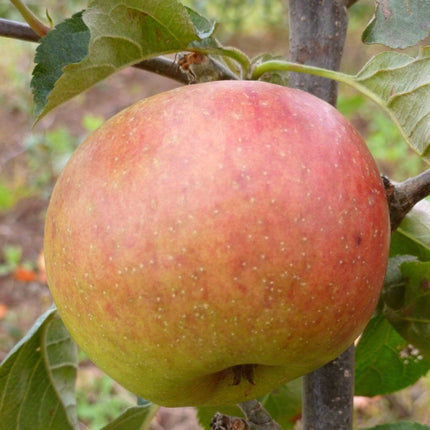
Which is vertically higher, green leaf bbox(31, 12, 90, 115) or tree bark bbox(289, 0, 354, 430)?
green leaf bbox(31, 12, 90, 115)

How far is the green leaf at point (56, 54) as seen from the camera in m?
0.71

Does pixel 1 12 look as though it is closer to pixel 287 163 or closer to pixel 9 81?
pixel 9 81

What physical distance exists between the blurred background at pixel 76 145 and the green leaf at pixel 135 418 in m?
0.74

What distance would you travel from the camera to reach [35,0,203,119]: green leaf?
67cm

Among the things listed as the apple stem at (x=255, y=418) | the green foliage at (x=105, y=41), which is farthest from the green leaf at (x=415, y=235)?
the green foliage at (x=105, y=41)

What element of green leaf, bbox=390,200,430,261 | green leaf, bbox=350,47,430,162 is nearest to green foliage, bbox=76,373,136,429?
green leaf, bbox=390,200,430,261

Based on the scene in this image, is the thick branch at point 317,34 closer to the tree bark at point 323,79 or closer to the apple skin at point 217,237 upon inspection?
the tree bark at point 323,79

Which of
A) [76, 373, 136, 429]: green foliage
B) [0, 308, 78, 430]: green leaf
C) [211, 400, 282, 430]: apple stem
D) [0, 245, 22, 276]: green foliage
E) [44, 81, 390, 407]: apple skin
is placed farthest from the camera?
[0, 245, 22, 276]: green foliage

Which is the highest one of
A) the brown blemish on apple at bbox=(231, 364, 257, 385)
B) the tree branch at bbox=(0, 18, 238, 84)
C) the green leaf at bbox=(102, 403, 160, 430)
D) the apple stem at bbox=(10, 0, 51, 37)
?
the apple stem at bbox=(10, 0, 51, 37)

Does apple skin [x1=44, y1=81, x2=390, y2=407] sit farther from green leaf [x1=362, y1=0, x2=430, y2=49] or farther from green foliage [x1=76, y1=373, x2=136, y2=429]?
green foliage [x1=76, y1=373, x2=136, y2=429]

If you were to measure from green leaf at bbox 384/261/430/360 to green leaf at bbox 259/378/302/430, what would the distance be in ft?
0.76

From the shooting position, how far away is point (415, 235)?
3.16ft

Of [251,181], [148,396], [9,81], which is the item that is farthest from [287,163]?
[9,81]

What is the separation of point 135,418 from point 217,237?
0.52m
